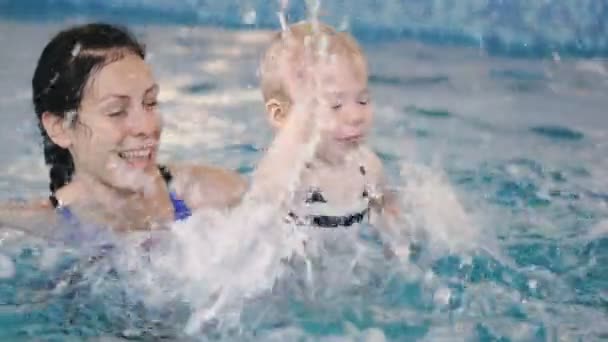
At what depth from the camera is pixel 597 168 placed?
11.9ft

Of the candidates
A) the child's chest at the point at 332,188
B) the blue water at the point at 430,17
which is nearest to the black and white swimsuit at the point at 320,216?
the child's chest at the point at 332,188

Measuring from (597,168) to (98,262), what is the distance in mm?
1841

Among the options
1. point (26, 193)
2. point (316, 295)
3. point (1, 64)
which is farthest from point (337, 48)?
point (1, 64)

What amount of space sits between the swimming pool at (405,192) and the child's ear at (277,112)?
1.17 ft

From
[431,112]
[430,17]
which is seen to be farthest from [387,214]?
[430,17]

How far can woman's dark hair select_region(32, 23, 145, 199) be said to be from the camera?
2.54 m

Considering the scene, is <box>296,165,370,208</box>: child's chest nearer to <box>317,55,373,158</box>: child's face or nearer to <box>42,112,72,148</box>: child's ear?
<box>317,55,373,158</box>: child's face

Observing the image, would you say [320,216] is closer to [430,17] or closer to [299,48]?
[299,48]

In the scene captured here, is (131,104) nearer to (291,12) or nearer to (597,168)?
(597,168)

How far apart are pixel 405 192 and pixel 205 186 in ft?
1.96

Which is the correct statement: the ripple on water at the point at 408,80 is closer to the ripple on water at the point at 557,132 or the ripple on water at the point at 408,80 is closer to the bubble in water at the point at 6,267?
the ripple on water at the point at 557,132

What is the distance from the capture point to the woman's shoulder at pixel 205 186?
2715mm

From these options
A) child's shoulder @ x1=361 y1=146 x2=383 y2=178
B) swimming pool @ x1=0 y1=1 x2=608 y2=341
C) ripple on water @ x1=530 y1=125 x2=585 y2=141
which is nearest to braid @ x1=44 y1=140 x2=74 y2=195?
swimming pool @ x1=0 y1=1 x2=608 y2=341

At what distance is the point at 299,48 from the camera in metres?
2.81
